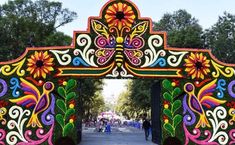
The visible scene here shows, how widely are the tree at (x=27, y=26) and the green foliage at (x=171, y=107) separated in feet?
88.8

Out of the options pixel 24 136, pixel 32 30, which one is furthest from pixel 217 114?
pixel 32 30

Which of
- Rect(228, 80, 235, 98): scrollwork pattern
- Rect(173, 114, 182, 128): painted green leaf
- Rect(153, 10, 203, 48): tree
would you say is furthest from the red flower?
Rect(153, 10, 203, 48): tree

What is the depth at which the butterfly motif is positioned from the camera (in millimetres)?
14867

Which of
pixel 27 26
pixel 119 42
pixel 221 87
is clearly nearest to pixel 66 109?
pixel 119 42

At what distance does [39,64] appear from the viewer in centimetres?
1469

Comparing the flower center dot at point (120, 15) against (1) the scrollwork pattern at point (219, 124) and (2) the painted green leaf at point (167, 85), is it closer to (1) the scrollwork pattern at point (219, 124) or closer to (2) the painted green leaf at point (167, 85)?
(2) the painted green leaf at point (167, 85)

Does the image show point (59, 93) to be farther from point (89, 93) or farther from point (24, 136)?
point (89, 93)

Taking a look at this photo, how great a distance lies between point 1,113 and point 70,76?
7.45 ft

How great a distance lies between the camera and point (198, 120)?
48.8ft

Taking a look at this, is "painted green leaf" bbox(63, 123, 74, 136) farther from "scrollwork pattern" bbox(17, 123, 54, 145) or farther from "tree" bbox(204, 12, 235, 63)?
"tree" bbox(204, 12, 235, 63)

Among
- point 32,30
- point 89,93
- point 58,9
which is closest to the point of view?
point 32,30

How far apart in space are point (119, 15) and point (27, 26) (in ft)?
91.0

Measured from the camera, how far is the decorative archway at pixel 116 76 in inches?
575

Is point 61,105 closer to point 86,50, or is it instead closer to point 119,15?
point 86,50
